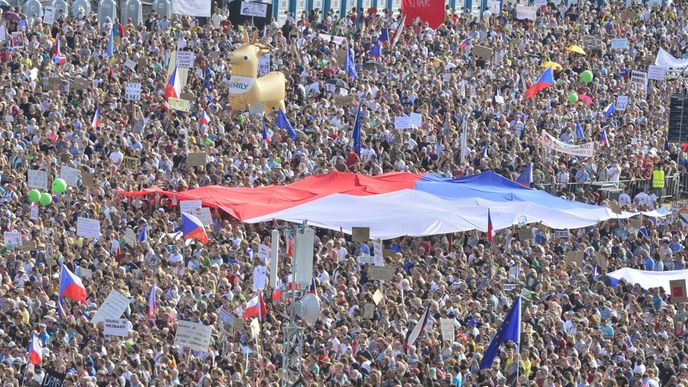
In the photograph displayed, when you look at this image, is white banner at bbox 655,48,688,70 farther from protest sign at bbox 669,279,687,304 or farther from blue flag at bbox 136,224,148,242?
protest sign at bbox 669,279,687,304

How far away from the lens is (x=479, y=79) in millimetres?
44281

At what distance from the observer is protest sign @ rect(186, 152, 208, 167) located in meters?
37.5

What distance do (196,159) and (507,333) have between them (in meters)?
12.6

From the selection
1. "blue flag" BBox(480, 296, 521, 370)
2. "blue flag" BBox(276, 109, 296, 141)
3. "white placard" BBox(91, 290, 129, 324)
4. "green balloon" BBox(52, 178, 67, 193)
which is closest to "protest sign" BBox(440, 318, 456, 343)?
"blue flag" BBox(480, 296, 521, 370)

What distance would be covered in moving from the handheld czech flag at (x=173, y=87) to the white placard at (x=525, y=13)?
12514 millimetres

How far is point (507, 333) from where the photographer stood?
26047 millimetres

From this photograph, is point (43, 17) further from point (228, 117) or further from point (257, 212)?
point (257, 212)

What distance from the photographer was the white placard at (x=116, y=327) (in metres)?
28.0

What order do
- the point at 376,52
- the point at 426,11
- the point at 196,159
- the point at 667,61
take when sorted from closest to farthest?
the point at 196,159 → the point at 376,52 → the point at 667,61 → the point at 426,11

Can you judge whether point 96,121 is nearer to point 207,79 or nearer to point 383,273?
point 207,79

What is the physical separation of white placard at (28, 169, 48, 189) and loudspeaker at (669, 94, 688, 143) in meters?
11.7

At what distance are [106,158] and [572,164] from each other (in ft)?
28.1

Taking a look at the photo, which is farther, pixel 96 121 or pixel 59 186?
pixel 96 121

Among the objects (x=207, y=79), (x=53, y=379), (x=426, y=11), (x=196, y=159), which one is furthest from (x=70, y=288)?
(x=426, y=11)
